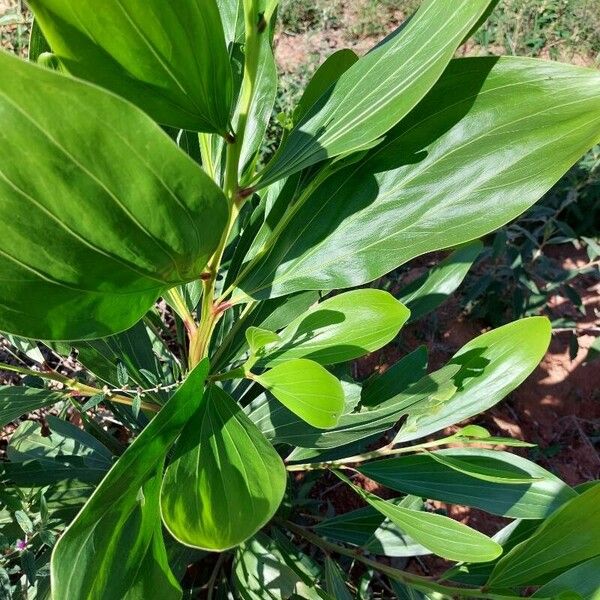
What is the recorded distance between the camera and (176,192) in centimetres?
48

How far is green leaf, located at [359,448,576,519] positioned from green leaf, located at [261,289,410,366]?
0.99ft

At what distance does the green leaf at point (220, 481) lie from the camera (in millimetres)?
586

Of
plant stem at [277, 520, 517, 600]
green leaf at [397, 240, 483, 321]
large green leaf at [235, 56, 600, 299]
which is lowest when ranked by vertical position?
plant stem at [277, 520, 517, 600]

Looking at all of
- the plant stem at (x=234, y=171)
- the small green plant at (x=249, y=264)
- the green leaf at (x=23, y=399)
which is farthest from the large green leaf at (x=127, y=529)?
the green leaf at (x=23, y=399)

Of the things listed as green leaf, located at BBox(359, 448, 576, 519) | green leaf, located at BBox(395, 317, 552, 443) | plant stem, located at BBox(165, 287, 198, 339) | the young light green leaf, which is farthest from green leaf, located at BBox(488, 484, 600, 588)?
plant stem, located at BBox(165, 287, 198, 339)

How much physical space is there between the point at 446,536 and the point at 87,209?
0.69m

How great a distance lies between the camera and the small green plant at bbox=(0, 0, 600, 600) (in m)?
0.48

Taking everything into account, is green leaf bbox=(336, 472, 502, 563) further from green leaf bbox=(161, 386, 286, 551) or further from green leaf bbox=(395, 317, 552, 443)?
green leaf bbox=(161, 386, 286, 551)

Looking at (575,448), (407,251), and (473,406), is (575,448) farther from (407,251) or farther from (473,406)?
(407,251)

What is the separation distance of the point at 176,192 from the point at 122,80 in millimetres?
160

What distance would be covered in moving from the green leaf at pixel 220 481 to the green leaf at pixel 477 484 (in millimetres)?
365

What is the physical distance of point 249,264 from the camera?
85 cm

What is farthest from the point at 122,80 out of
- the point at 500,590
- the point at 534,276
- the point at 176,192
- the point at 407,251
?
the point at 534,276

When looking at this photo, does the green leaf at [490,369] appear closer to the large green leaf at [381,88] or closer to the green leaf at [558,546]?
the green leaf at [558,546]
